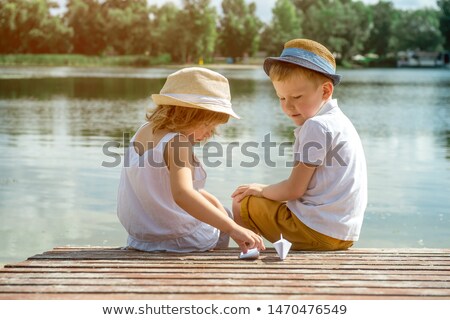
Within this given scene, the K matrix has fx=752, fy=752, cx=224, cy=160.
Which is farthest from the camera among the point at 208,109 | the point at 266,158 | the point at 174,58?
the point at 174,58

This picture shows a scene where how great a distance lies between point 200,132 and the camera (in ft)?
11.5

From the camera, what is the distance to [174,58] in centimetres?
7288

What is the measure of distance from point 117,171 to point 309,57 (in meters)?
5.67

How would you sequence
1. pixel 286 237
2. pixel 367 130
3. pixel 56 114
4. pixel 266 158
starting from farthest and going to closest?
pixel 56 114
pixel 367 130
pixel 266 158
pixel 286 237

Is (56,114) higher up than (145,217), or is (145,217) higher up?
(145,217)

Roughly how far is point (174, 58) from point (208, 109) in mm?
70302

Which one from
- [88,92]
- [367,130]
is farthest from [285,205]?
[88,92]

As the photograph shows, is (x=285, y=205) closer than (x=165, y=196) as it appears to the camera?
No

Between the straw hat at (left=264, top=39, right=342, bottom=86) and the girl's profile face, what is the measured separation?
454mm

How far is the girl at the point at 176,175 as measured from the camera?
3320 millimetres

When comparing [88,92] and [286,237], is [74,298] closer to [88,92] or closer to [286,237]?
[286,237]

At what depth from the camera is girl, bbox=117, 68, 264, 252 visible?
10.9 ft

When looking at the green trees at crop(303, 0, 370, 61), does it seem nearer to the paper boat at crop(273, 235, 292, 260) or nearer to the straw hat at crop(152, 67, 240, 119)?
the straw hat at crop(152, 67, 240, 119)

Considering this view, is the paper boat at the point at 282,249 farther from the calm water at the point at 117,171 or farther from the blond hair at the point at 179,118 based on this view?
the calm water at the point at 117,171
